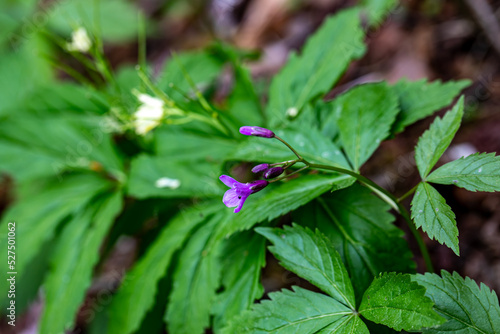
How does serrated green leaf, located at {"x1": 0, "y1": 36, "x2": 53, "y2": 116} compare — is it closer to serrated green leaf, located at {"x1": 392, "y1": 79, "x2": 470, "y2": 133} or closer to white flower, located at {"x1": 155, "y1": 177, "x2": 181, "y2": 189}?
white flower, located at {"x1": 155, "y1": 177, "x2": 181, "y2": 189}

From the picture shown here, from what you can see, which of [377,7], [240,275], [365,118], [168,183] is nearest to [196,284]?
[240,275]

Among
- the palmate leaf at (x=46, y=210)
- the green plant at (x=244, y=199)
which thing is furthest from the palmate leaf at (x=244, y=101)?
the palmate leaf at (x=46, y=210)

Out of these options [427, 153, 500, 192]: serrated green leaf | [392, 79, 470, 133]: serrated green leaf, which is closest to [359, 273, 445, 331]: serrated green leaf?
[427, 153, 500, 192]: serrated green leaf

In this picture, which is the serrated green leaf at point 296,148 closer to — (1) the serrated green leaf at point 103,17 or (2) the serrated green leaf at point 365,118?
(2) the serrated green leaf at point 365,118

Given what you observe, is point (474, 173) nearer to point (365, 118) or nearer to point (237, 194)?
point (365, 118)

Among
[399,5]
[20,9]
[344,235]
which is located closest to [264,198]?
[344,235]

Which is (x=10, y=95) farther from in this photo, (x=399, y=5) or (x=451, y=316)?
(x=451, y=316)
